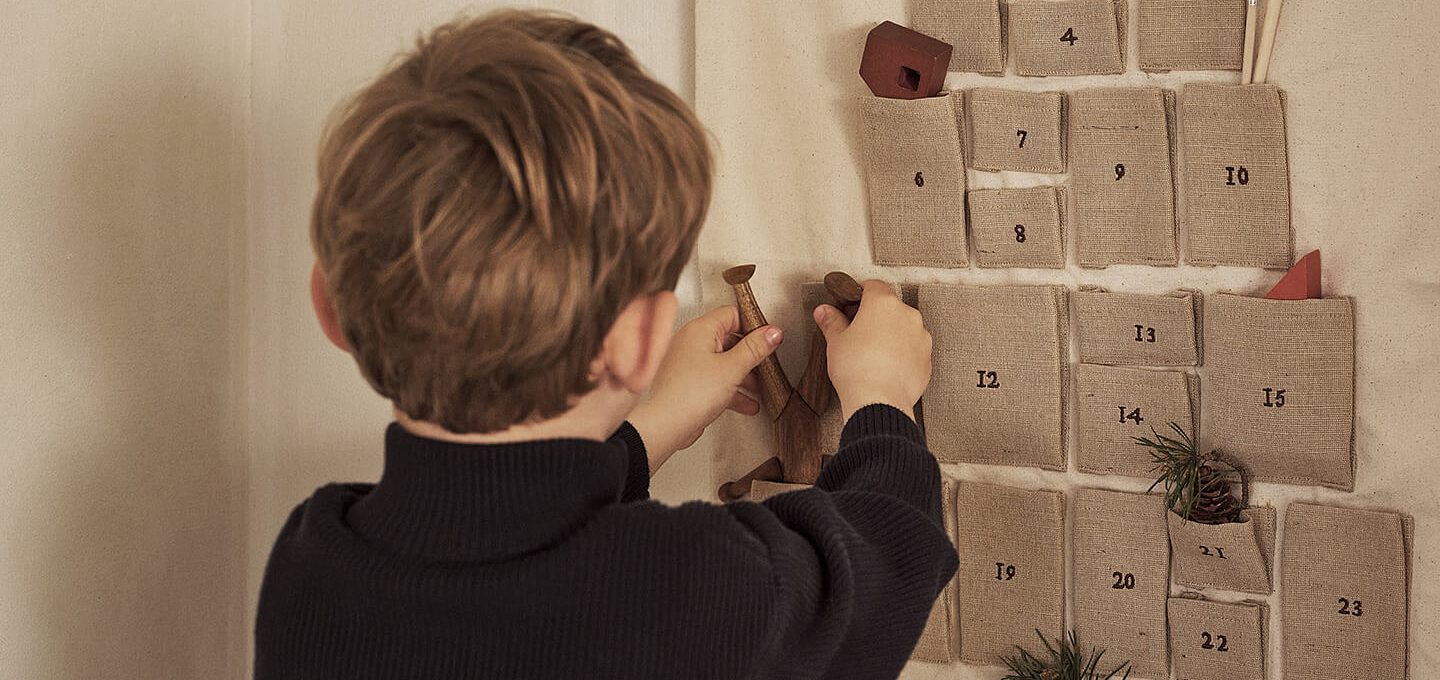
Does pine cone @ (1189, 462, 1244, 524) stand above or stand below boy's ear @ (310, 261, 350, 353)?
below

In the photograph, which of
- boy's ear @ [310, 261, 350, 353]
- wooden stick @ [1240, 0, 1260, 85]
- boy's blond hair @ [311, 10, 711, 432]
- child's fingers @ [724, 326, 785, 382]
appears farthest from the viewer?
child's fingers @ [724, 326, 785, 382]

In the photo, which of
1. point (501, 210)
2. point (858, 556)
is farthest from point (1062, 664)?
point (501, 210)

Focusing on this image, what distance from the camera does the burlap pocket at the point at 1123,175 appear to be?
83cm

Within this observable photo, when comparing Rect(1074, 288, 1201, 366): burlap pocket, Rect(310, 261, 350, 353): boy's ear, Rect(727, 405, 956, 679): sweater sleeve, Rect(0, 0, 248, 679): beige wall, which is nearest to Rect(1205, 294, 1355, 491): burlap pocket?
Rect(1074, 288, 1201, 366): burlap pocket

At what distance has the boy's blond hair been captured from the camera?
576mm

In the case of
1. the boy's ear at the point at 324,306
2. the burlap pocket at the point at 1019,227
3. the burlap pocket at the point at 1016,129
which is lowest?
the boy's ear at the point at 324,306

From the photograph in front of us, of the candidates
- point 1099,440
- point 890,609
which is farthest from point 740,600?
point 1099,440

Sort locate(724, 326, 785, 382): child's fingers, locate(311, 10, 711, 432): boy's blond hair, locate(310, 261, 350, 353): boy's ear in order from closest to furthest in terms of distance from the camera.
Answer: locate(311, 10, 711, 432): boy's blond hair, locate(310, 261, 350, 353): boy's ear, locate(724, 326, 785, 382): child's fingers

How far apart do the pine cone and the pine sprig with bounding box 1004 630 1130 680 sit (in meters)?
0.13

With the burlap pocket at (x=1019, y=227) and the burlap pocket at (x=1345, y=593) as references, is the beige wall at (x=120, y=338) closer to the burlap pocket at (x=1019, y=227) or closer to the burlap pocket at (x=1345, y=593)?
the burlap pocket at (x=1019, y=227)

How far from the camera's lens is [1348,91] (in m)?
0.79

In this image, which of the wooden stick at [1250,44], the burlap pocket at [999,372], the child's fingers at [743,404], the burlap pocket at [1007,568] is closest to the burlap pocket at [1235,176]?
the wooden stick at [1250,44]

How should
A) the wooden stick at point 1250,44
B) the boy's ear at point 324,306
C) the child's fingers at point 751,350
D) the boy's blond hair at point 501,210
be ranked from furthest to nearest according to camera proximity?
the child's fingers at point 751,350 < the wooden stick at point 1250,44 < the boy's ear at point 324,306 < the boy's blond hair at point 501,210

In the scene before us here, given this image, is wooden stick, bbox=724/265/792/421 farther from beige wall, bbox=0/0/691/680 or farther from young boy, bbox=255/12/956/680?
young boy, bbox=255/12/956/680
